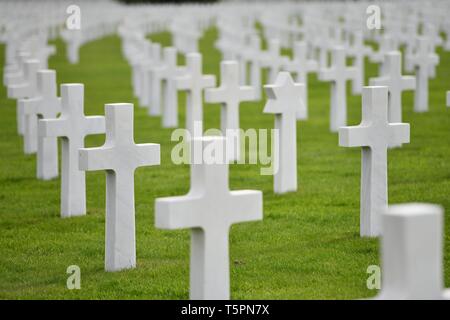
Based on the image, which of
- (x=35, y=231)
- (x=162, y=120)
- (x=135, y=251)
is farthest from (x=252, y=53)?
(x=135, y=251)

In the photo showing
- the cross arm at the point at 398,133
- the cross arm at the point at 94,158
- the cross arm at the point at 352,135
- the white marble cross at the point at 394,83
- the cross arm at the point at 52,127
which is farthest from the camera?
the white marble cross at the point at 394,83

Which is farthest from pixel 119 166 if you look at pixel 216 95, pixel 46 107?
pixel 216 95

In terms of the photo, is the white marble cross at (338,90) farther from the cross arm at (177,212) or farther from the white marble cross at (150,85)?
the cross arm at (177,212)

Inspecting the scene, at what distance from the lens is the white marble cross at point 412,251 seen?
403 cm

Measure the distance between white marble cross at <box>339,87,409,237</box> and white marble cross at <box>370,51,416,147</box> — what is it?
15.9 ft

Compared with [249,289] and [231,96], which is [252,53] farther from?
[249,289]

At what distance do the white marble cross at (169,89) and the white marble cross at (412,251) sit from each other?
11970mm

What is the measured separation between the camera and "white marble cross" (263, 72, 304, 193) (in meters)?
10.9

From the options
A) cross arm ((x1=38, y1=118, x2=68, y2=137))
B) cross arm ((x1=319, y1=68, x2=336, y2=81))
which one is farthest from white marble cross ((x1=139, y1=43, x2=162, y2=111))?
cross arm ((x1=38, y1=118, x2=68, y2=137))

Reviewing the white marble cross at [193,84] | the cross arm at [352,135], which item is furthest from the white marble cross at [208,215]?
the white marble cross at [193,84]

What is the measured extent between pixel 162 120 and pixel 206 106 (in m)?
2.54

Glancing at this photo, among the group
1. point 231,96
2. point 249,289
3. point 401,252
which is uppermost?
point 231,96

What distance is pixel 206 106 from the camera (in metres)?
19.8

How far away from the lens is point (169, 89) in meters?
17.1
